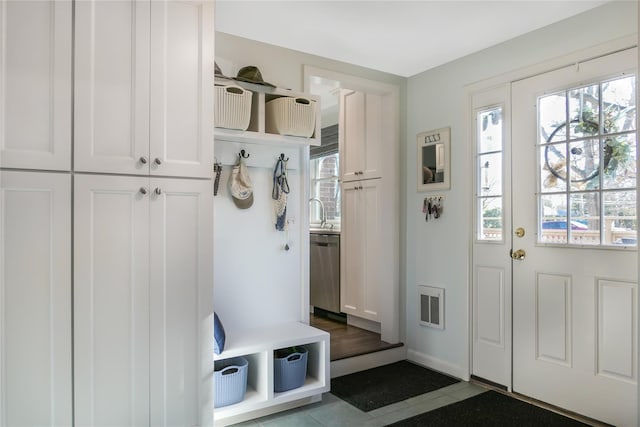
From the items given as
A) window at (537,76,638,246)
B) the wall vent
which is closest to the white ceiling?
window at (537,76,638,246)

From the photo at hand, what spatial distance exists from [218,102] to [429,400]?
90.2 inches

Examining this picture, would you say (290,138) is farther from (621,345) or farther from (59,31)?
(621,345)

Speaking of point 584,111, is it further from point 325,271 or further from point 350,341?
point 325,271

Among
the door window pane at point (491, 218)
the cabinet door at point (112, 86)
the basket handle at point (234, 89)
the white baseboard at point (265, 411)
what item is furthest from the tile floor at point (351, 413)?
the basket handle at point (234, 89)

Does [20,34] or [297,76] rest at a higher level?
[297,76]

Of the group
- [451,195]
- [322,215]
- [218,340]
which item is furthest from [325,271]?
[218,340]

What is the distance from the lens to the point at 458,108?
10.7 ft

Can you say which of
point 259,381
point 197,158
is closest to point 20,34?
point 197,158

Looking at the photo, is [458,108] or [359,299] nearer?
[458,108]

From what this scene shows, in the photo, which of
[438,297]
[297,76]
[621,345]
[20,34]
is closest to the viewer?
[20,34]

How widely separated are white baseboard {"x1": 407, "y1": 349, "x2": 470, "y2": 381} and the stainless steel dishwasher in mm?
984

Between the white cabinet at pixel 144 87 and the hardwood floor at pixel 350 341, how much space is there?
200cm

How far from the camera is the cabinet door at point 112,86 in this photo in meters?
1.72

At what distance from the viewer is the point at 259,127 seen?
8.70 feet
